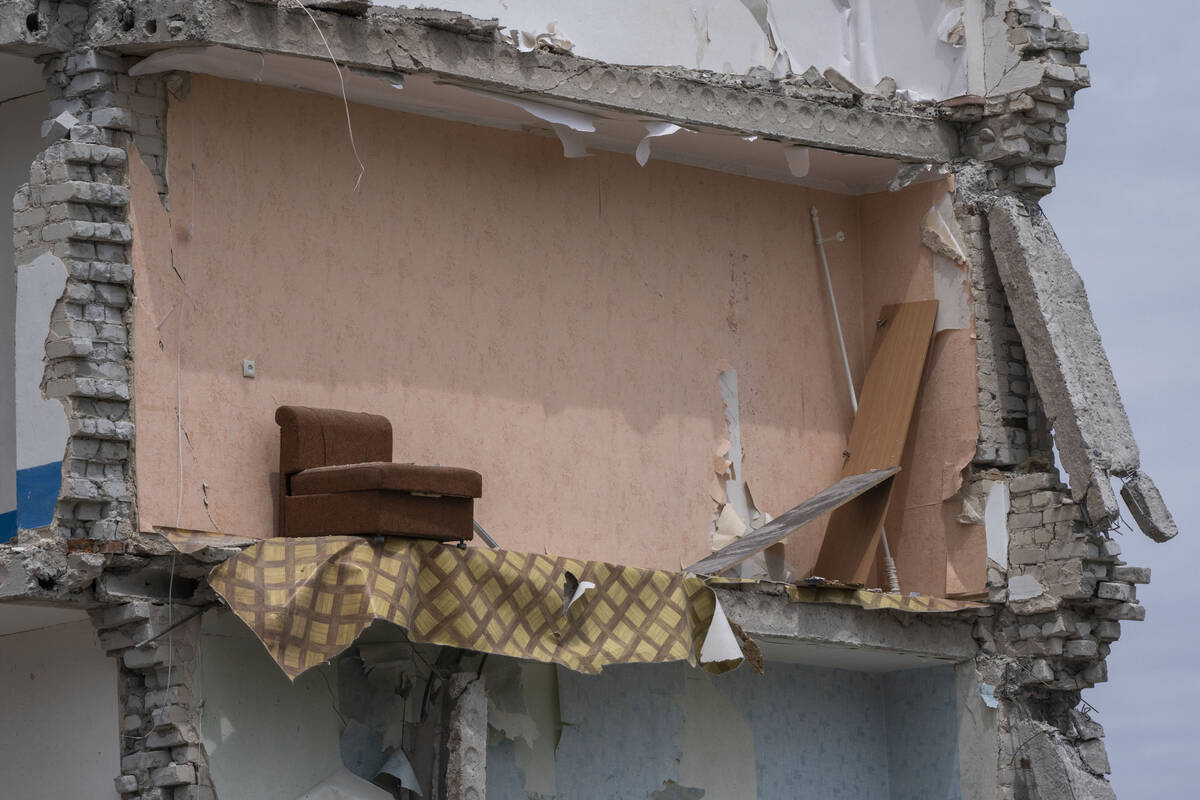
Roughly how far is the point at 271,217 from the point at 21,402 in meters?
1.78

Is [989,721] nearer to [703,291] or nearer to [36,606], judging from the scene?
[703,291]

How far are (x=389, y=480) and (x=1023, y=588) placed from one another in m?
4.51

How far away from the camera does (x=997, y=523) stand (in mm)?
13352

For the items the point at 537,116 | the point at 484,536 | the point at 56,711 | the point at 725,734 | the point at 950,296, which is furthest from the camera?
the point at 950,296

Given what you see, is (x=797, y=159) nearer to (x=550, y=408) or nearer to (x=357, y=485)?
(x=550, y=408)

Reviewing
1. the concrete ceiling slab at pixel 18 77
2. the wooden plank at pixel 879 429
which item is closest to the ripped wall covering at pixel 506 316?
the wooden plank at pixel 879 429

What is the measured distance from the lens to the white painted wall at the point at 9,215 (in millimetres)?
11578

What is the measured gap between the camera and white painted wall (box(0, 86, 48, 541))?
1158 centimetres

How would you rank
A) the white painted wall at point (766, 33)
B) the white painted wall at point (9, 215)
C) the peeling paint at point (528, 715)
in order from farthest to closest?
the white painted wall at point (766, 33), the peeling paint at point (528, 715), the white painted wall at point (9, 215)

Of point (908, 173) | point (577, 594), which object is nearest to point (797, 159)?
point (908, 173)

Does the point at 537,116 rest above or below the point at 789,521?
above

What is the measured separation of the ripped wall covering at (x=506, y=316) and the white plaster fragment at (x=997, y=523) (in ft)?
1.49

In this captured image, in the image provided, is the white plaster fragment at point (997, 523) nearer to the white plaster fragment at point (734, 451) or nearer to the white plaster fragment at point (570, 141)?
the white plaster fragment at point (734, 451)

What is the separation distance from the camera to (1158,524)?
12906 millimetres
